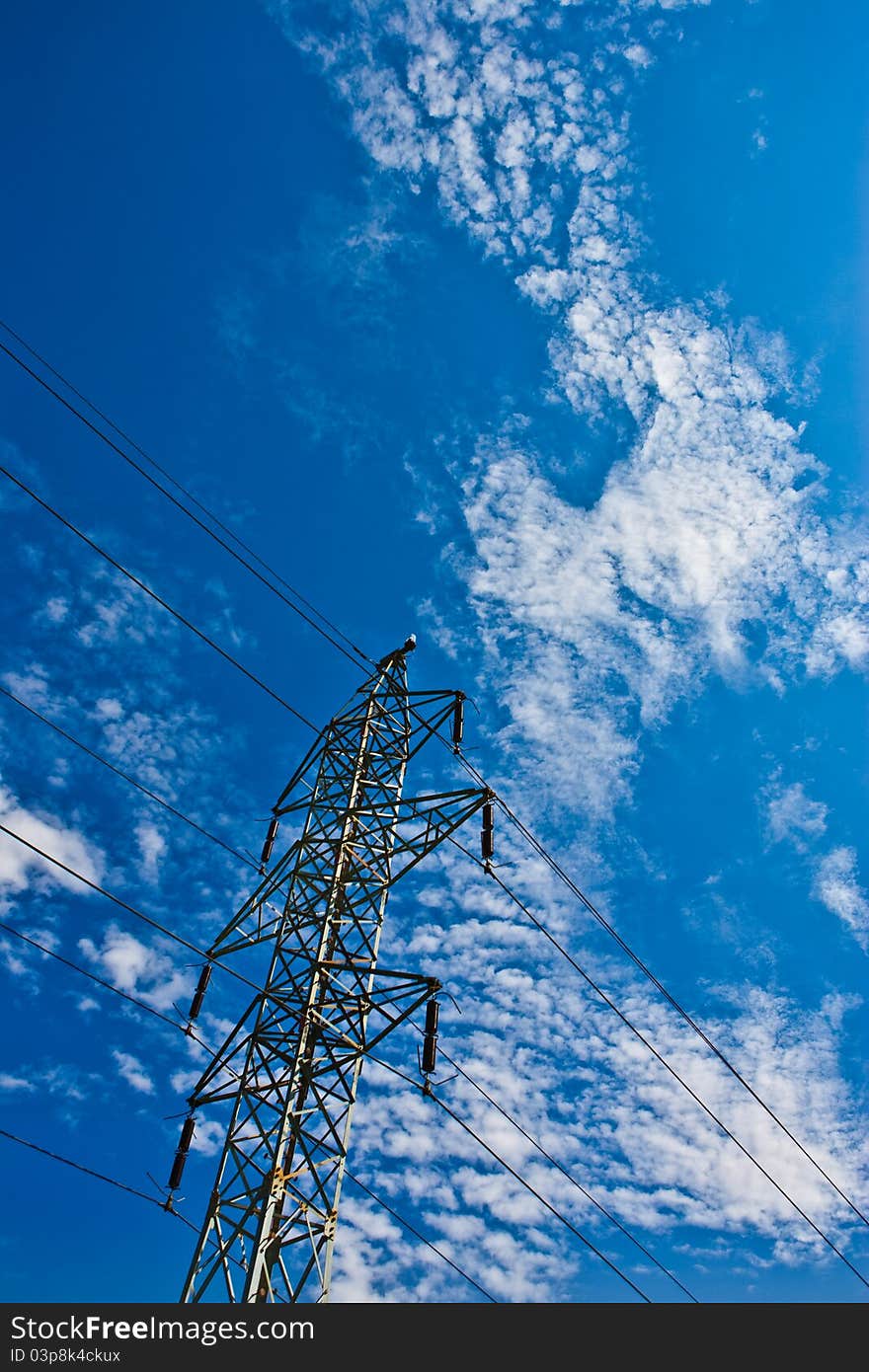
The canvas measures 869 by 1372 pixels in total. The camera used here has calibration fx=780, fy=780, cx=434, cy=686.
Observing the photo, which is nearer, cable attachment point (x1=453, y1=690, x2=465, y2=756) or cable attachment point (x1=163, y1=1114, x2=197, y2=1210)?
cable attachment point (x1=163, y1=1114, x2=197, y2=1210)

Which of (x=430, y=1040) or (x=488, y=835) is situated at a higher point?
(x=488, y=835)

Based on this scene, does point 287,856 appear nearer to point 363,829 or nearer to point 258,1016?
point 363,829

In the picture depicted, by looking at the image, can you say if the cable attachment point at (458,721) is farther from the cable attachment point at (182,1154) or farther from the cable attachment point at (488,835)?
the cable attachment point at (182,1154)

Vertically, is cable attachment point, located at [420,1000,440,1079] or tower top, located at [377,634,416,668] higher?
tower top, located at [377,634,416,668]

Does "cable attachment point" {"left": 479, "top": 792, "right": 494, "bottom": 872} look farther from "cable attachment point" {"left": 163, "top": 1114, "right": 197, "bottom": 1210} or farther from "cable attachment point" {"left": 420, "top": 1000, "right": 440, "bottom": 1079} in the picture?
"cable attachment point" {"left": 163, "top": 1114, "right": 197, "bottom": 1210}

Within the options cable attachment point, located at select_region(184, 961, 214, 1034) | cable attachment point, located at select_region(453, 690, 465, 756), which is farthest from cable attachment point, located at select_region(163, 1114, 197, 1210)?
cable attachment point, located at select_region(453, 690, 465, 756)

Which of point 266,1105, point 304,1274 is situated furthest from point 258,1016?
point 304,1274

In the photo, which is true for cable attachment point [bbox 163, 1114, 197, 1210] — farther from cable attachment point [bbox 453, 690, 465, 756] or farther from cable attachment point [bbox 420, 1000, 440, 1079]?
cable attachment point [bbox 453, 690, 465, 756]

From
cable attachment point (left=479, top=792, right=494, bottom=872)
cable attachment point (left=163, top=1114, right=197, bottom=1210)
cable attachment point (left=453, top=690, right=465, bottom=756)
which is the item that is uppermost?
cable attachment point (left=453, top=690, right=465, bottom=756)

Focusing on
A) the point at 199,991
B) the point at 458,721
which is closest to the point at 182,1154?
the point at 199,991

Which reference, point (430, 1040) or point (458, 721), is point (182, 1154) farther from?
point (458, 721)

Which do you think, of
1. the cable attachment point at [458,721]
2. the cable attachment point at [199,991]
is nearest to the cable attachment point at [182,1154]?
the cable attachment point at [199,991]

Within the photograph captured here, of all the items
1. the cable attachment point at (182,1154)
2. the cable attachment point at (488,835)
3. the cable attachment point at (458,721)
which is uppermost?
the cable attachment point at (458,721)
